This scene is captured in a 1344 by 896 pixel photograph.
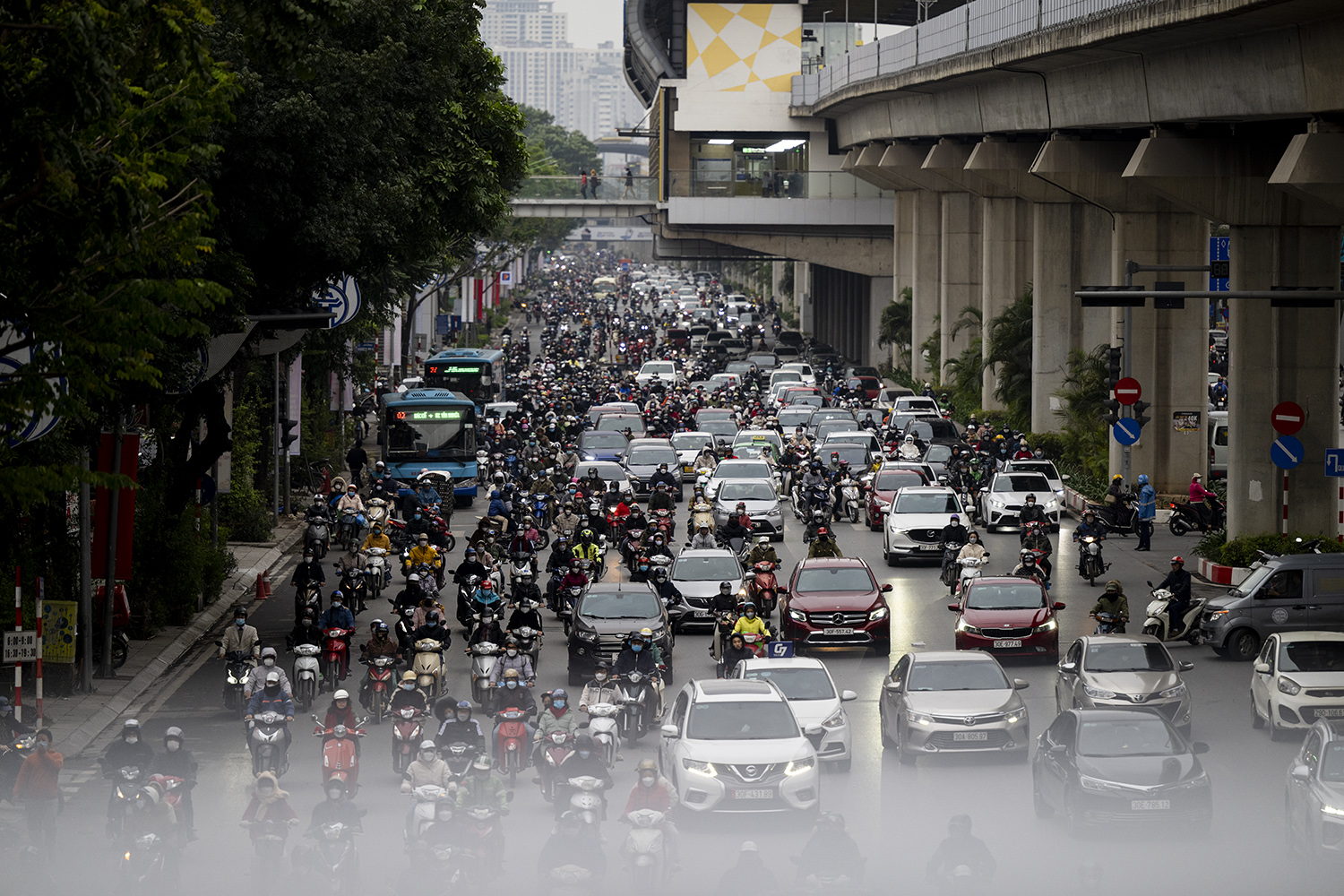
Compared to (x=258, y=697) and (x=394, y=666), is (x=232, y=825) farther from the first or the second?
(x=394, y=666)

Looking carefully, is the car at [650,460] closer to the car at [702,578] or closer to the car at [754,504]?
the car at [754,504]

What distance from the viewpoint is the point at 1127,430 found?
41.1 metres

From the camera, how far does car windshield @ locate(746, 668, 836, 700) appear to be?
20828 mm

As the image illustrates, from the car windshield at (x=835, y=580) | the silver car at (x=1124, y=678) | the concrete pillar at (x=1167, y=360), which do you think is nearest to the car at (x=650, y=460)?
the concrete pillar at (x=1167, y=360)

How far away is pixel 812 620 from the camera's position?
27734mm

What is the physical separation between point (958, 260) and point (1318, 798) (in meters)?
59.6

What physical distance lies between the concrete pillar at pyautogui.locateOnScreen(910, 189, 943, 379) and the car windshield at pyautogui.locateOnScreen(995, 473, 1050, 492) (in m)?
36.8

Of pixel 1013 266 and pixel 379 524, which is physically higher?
pixel 1013 266

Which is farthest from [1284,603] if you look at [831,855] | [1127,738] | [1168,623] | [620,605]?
[831,855]

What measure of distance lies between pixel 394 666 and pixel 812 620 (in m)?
6.78

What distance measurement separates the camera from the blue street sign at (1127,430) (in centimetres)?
4088

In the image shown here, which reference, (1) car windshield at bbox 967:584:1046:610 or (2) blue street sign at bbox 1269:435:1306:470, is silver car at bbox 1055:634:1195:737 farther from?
(2) blue street sign at bbox 1269:435:1306:470

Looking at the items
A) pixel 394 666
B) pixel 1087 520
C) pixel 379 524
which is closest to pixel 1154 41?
pixel 1087 520

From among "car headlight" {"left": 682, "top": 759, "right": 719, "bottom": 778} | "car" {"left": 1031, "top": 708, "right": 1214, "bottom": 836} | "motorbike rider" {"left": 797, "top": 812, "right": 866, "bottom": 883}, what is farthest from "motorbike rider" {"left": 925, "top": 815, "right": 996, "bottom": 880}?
"car headlight" {"left": 682, "top": 759, "right": 719, "bottom": 778}
